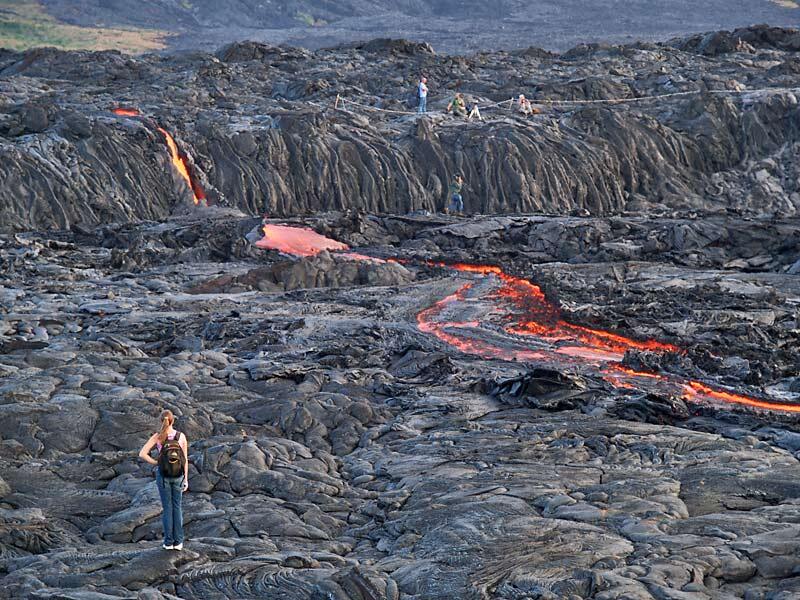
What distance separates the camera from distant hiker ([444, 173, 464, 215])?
48.6 meters

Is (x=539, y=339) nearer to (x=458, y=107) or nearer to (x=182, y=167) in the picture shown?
(x=182, y=167)

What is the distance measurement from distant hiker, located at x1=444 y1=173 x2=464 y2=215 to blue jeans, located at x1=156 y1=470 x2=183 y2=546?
32.8 m

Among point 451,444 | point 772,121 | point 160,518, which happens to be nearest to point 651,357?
point 451,444

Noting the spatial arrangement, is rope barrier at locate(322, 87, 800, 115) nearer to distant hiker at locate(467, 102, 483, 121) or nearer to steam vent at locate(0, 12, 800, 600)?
steam vent at locate(0, 12, 800, 600)

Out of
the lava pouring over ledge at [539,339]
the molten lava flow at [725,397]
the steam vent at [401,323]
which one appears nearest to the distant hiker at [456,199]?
the steam vent at [401,323]

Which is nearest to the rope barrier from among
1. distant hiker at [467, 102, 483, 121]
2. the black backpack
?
distant hiker at [467, 102, 483, 121]

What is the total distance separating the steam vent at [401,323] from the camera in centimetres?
1703

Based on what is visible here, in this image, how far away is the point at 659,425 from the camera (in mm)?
22844

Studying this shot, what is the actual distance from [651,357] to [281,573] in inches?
570

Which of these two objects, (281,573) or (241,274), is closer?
(281,573)

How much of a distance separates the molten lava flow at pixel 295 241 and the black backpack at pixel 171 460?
82.6 ft

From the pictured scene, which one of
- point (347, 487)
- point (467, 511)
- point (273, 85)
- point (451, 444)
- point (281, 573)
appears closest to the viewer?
point (281, 573)

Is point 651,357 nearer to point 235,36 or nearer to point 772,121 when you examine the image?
point 772,121

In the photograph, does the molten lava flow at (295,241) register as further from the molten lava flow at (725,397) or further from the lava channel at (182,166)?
the molten lava flow at (725,397)
